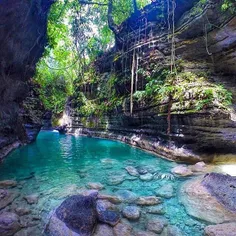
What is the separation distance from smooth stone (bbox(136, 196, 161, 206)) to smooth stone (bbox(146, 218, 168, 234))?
1.79ft

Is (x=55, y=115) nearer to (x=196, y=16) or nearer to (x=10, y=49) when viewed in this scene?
(x=10, y=49)

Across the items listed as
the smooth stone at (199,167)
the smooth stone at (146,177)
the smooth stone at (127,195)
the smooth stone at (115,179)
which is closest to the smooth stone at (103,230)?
the smooth stone at (127,195)

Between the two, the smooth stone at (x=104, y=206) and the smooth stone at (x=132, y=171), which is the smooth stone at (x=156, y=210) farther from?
the smooth stone at (x=132, y=171)

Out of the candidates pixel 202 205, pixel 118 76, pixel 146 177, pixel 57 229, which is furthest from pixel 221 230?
pixel 118 76

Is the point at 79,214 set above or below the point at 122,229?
above

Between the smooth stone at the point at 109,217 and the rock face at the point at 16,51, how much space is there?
556 centimetres

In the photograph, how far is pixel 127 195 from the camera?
4262mm

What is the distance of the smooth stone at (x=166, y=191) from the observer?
4285 millimetres

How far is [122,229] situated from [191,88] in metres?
6.01

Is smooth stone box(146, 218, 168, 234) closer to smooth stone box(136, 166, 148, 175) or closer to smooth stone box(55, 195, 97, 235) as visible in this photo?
smooth stone box(55, 195, 97, 235)

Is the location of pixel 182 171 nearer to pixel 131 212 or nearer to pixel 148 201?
pixel 148 201

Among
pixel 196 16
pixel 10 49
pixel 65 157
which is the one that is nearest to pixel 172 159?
pixel 65 157

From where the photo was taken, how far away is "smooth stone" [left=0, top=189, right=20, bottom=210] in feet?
12.4

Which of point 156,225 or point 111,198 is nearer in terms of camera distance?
point 156,225
